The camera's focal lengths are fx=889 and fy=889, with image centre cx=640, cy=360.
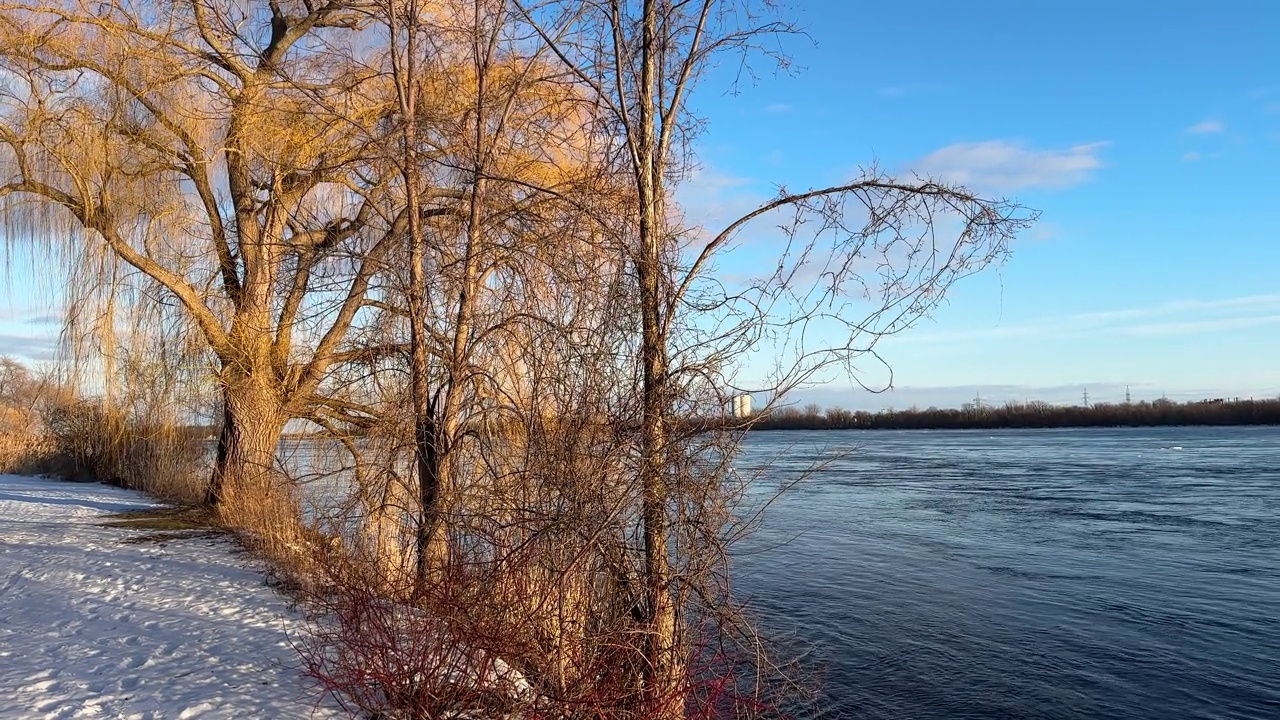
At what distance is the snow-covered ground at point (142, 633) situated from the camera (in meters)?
5.52

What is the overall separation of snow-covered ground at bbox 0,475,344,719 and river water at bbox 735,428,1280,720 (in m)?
3.43

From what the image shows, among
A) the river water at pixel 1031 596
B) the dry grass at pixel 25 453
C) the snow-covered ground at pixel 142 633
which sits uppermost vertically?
the dry grass at pixel 25 453

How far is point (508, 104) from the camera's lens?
21.6 feet

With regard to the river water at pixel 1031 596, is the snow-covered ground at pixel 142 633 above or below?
above

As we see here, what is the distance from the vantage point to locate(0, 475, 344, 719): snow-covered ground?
552 centimetres

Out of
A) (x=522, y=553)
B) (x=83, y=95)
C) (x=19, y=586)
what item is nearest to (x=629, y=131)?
(x=522, y=553)

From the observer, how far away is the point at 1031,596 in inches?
486

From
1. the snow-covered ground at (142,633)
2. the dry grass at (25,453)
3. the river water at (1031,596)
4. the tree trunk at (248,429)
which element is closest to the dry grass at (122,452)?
the dry grass at (25,453)

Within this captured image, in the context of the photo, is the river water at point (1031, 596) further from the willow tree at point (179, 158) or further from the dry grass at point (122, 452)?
the dry grass at point (122, 452)

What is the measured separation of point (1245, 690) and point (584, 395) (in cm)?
785

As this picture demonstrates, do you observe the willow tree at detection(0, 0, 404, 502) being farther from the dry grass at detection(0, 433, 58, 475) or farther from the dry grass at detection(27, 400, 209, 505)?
the dry grass at detection(0, 433, 58, 475)

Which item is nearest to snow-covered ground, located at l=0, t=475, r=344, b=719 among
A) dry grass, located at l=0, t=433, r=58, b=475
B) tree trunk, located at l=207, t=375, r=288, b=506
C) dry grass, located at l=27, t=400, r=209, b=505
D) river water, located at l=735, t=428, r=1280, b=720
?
tree trunk, located at l=207, t=375, r=288, b=506

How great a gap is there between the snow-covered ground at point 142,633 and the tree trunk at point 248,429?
122cm

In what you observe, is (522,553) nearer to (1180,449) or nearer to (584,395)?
(584,395)
